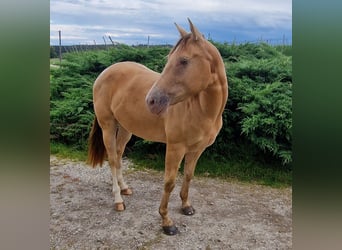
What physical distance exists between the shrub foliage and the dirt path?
0.43 metres

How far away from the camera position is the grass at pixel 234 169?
277cm

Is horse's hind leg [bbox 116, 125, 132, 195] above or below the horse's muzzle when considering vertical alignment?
below

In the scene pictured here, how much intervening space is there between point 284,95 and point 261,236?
1362mm

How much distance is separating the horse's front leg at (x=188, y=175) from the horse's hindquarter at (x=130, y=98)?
0.85ft

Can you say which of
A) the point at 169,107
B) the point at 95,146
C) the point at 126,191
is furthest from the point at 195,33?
the point at 126,191

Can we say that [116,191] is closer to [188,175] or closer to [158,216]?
[158,216]

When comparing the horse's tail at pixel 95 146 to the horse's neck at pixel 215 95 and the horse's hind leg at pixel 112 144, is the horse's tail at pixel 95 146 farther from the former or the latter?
the horse's neck at pixel 215 95

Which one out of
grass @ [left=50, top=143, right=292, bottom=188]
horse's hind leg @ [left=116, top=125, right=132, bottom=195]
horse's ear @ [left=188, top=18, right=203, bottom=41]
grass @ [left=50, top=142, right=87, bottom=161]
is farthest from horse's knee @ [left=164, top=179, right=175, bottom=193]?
grass @ [left=50, top=142, right=87, bottom=161]

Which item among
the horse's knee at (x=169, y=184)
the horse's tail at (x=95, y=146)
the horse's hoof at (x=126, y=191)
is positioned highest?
the horse's tail at (x=95, y=146)

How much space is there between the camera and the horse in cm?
142

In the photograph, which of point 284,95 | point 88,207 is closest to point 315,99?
point 88,207

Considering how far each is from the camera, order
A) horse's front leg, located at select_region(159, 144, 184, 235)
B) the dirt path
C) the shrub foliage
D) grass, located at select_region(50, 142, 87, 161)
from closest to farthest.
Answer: horse's front leg, located at select_region(159, 144, 184, 235)
the dirt path
the shrub foliage
grass, located at select_region(50, 142, 87, 161)

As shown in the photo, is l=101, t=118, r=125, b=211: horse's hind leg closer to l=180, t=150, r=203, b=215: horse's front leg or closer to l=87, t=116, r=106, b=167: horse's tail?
l=87, t=116, r=106, b=167: horse's tail

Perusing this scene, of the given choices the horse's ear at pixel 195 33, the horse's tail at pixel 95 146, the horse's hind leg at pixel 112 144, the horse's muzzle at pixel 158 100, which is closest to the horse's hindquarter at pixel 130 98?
the horse's hind leg at pixel 112 144
